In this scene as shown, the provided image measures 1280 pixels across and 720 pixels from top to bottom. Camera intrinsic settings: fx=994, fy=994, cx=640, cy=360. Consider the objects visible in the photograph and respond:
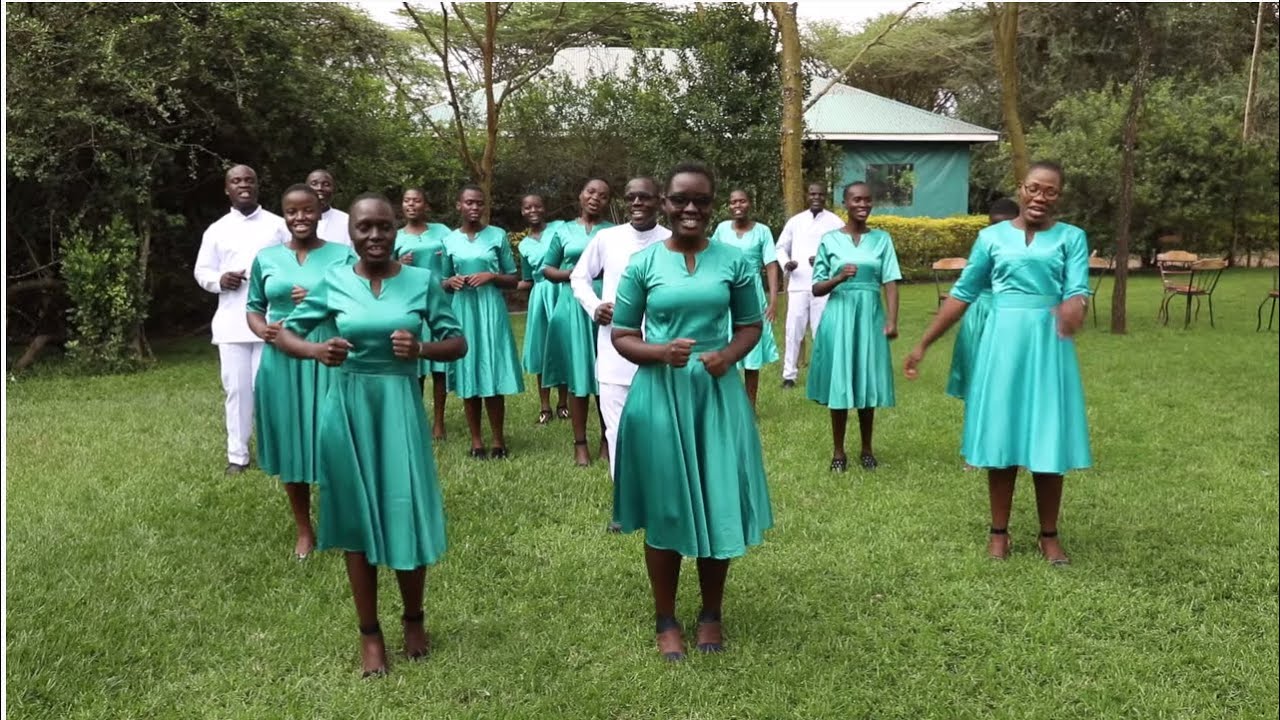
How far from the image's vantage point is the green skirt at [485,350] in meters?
8.05

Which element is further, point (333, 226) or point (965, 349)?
point (965, 349)

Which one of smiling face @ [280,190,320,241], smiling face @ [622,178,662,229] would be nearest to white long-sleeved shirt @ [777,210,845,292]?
smiling face @ [622,178,662,229]

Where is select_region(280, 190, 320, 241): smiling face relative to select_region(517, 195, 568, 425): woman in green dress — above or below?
above

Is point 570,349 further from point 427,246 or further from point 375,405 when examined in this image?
point 375,405

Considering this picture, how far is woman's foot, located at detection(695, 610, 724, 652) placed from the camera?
15.0 ft

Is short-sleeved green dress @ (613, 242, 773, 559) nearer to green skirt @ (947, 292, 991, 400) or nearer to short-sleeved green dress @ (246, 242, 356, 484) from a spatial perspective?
short-sleeved green dress @ (246, 242, 356, 484)

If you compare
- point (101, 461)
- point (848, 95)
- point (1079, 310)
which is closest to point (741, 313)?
point (1079, 310)

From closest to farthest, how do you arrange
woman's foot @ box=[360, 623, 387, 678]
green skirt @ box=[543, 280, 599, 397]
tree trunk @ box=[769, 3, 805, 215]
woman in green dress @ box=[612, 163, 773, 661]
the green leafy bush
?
woman in green dress @ box=[612, 163, 773, 661] < woman's foot @ box=[360, 623, 387, 678] < green skirt @ box=[543, 280, 599, 397] < tree trunk @ box=[769, 3, 805, 215] < the green leafy bush

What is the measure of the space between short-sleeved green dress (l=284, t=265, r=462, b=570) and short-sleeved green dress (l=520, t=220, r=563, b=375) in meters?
4.50

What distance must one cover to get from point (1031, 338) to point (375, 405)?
3.51 metres

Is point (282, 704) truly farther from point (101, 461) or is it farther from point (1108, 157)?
point (1108, 157)

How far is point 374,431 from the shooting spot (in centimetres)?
413

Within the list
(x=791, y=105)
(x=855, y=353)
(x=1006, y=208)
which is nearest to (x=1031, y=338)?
(x=855, y=353)

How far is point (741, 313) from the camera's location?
4.35m
